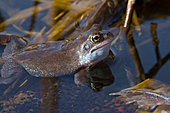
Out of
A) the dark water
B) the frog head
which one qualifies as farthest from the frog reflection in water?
the dark water

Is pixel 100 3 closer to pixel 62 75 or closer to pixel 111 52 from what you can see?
pixel 111 52

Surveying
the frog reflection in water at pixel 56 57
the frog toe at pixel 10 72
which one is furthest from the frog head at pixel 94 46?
the frog toe at pixel 10 72

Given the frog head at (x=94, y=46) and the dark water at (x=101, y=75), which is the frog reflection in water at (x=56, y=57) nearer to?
the frog head at (x=94, y=46)

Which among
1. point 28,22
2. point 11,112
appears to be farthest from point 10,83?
point 28,22

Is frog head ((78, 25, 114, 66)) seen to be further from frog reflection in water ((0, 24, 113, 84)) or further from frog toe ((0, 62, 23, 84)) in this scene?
frog toe ((0, 62, 23, 84))

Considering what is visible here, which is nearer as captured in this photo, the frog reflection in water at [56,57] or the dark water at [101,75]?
the dark water at [101,75]

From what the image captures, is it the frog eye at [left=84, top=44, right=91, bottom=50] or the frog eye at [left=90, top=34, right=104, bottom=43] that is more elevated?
the frog eye at [left=90, top=34, right=104, bottom=43]

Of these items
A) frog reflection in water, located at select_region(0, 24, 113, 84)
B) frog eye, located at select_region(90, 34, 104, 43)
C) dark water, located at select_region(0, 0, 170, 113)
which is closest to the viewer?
dark water, located at select_region(0, 0, 170, 113)

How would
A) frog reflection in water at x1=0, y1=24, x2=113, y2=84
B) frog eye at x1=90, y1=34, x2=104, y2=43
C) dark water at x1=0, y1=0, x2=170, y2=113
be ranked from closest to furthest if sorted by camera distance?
dark water at x1=0, y1=0, x2=170, y2=113
frog eye at x1=90, y1=34, x2=104, y2=43
frog reflection in water at x1=0, y1=24, x2=113, y2=84
